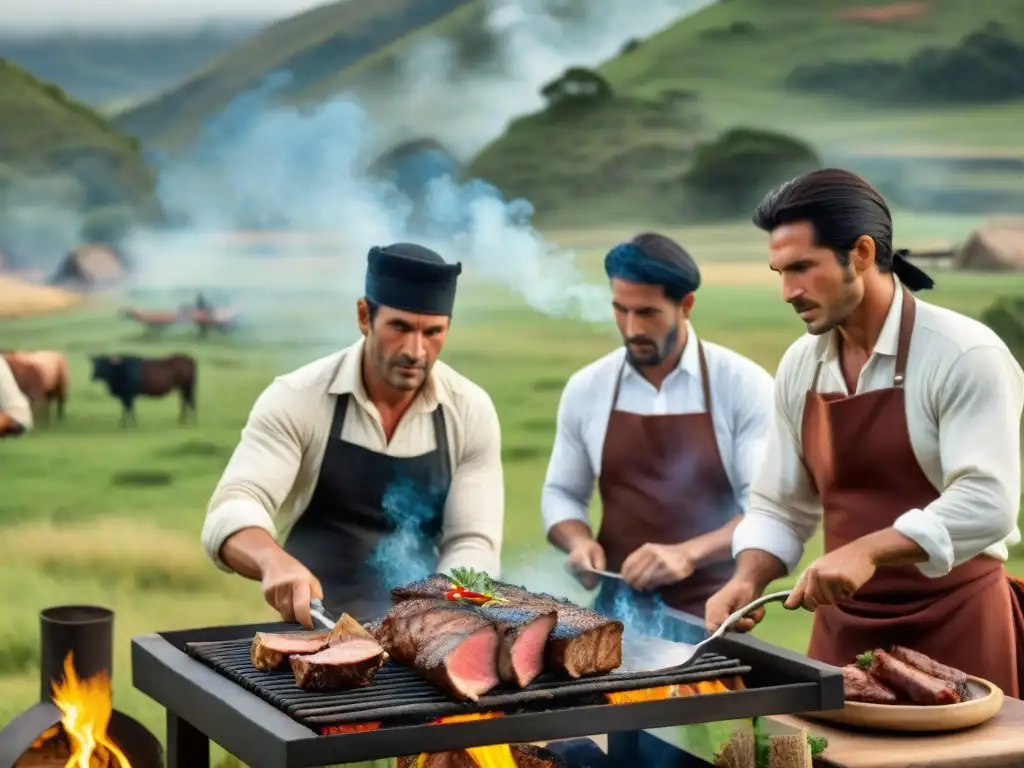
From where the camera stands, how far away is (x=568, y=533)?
5.07 meters

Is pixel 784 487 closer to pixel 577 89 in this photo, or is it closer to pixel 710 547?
pixel 710 547

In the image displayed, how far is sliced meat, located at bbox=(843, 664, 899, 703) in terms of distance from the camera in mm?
3418

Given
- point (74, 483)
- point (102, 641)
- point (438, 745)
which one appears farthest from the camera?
point (74, 483)

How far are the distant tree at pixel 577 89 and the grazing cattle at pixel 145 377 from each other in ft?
7.94

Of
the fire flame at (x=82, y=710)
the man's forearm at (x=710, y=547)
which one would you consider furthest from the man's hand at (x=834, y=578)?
the fire flame at (x=82, y=710)

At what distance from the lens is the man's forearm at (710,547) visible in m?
4.85

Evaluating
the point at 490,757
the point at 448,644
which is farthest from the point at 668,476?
the point at 448,644

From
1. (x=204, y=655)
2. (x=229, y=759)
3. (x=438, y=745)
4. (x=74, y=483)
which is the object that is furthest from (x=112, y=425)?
(x=438, y=745)

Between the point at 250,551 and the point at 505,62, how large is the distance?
16.4ft

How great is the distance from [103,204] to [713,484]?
3.99 meters

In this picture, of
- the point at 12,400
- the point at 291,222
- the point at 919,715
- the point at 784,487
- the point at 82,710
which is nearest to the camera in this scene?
the point at 919,715

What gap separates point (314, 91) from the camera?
26.8 ft

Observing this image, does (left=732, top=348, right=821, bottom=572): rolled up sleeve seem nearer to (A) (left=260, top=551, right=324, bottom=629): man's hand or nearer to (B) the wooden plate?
(B) the wooden plate

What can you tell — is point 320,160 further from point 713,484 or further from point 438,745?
point 438,745
